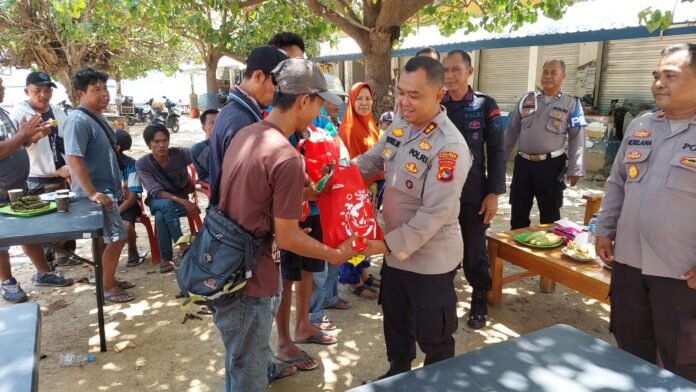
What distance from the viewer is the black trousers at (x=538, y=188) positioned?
4.17 meters

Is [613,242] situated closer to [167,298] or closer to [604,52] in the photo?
[167,298]

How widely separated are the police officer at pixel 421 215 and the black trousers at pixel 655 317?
0.82 m

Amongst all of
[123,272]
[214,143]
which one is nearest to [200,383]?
[214,143]

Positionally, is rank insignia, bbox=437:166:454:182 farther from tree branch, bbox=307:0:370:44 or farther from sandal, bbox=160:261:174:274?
sandal, bbox=160:261:174:274

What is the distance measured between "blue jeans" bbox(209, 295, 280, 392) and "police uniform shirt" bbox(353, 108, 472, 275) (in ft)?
2.19

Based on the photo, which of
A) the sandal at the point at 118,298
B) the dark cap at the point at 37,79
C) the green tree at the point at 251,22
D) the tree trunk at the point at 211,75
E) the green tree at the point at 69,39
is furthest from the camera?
the tree trunk at the point at 211,75

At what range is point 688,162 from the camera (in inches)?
77.6

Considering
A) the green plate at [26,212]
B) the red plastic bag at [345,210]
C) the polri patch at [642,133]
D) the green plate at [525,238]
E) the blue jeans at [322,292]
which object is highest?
the polri patch at [642,133]

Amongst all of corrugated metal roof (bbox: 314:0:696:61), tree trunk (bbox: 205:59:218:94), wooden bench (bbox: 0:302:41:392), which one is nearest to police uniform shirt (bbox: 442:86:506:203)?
wooden bench (bbox: 0:302:41:392)

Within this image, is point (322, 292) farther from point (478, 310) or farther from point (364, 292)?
point (478, 310)

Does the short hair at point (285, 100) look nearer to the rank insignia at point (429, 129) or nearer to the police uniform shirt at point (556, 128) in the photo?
the rank insignia at point (429, 129)

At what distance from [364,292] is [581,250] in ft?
5.83

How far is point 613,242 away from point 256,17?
23.0 ft

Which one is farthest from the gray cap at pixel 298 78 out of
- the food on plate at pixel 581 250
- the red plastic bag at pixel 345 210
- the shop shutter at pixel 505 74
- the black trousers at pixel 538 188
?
the shop shutter at pixel 505 74
